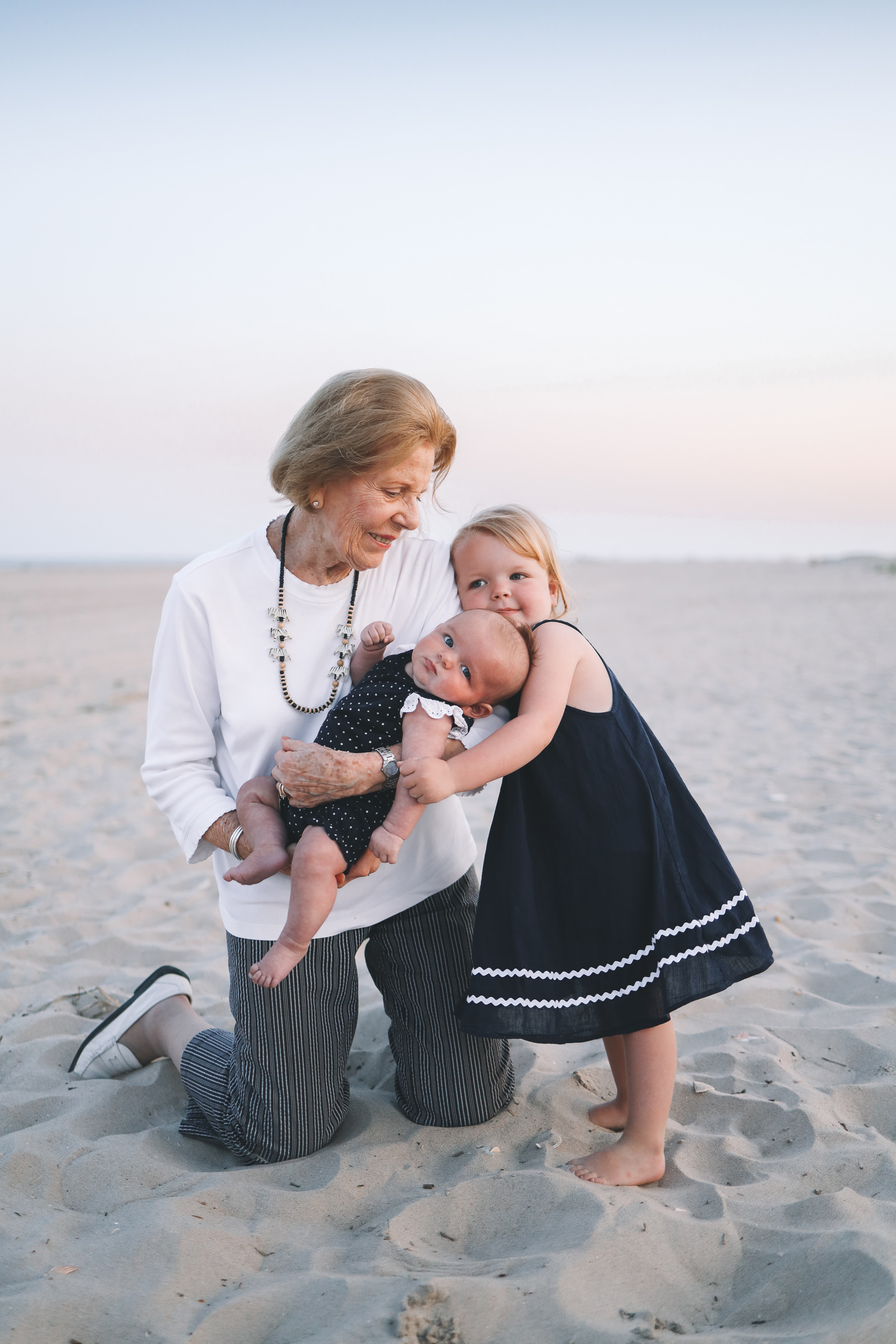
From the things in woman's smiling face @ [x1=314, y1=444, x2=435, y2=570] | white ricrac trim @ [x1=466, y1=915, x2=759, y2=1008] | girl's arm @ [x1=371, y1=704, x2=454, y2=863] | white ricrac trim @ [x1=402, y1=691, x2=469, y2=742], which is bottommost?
white ricrac trim @ [x1=466, y1=915, x2=759, y2=1008]

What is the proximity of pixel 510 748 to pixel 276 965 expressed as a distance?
2.44ft

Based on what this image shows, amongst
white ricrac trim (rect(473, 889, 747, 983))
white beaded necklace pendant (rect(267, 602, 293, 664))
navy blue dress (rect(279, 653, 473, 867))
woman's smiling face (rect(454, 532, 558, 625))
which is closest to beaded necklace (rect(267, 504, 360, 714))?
white beaded necklace pendant (rect(267, 602, 293, 664))

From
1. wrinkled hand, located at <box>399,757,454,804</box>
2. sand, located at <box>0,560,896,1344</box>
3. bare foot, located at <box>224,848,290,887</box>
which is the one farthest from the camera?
bare foot, located at <box>224,848,290,887</box>

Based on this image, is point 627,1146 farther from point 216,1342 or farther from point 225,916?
point 225,916

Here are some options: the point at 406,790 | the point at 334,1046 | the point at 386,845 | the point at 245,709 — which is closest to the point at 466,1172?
the point at 334,1046

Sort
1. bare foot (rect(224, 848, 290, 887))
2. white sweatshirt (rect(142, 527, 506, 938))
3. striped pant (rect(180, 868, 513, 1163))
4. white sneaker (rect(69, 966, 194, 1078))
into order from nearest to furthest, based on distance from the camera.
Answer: bare foot (rect(224, 848, 290, 887))
striped pant (rect(180, 868, 513, 1163))
white sweatshirt (rect(142, 527, 506, 938))
white sneaker (rect(69, 966, 194, 1078))

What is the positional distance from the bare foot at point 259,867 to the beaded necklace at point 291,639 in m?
0.43

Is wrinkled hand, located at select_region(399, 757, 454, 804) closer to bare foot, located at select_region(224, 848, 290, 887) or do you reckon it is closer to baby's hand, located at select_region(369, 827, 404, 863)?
baby's hand, located at select_region(369, 827, 404, 863)

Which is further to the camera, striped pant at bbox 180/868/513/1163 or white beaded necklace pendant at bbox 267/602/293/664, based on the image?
white beaded necklace pendant at bbox 267/602/293/664

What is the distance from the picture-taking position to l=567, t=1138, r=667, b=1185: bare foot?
84.1 inches

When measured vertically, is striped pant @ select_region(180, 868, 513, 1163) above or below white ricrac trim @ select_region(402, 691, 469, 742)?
below

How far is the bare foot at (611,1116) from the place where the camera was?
7.97ft

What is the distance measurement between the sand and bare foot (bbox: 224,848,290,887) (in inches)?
27.5

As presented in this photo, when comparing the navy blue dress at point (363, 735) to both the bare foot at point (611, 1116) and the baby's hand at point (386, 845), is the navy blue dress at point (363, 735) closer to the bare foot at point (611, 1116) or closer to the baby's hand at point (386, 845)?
the baby's hand at point (386, 845)
